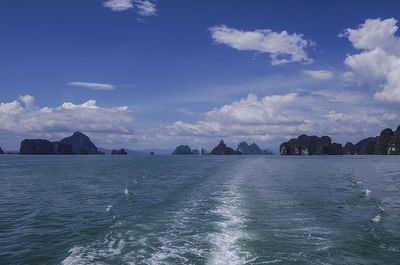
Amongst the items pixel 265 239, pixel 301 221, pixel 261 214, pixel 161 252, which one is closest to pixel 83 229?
pixel 161 252

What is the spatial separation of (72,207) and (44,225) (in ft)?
22.3

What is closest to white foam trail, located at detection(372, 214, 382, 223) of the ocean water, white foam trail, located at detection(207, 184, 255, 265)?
the ocean water

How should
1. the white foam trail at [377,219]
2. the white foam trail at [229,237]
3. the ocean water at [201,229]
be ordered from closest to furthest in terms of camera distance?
the white foam trail at [229,237]
the ocean water at [201,229]
the white foam trail at [377,219]

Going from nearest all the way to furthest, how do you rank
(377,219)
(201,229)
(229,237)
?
(229,237) < (201,229) < (377,219)

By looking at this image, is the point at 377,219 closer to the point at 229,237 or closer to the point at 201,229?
the point at 229,237

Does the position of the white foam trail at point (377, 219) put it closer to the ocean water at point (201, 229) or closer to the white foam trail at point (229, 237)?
the ocean water at point (201, 229)

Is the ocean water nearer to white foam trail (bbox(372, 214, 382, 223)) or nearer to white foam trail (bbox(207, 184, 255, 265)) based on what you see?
white foam trail (bbox(207, 184, 255, 265))

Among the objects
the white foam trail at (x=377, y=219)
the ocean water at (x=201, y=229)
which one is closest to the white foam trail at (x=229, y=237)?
the ocean water at (x=201, y=229)

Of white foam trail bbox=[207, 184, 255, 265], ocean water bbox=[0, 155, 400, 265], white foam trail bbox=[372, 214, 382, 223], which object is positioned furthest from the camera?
white foam trail bbox=[372, 214, 382, 223]

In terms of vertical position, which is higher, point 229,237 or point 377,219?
point 377,219

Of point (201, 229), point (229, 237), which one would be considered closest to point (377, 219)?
point (229, 237)

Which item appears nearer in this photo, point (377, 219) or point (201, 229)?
point (201, 229)

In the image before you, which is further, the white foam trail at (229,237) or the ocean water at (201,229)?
the ocean water at (201,229)

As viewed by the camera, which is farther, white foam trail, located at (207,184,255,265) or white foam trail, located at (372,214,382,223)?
white foam trail, located at (372,214,382,223)
